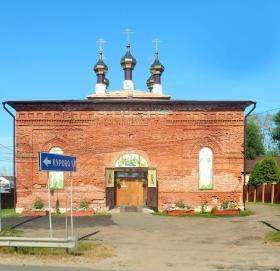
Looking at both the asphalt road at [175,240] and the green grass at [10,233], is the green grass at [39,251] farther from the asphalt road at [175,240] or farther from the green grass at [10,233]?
the green grass at [10,233]

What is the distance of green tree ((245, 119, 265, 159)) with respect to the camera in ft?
203

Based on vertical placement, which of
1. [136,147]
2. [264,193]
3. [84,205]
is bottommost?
[264,193]

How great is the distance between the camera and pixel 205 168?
85.2 ft

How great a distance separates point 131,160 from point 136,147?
75 cm

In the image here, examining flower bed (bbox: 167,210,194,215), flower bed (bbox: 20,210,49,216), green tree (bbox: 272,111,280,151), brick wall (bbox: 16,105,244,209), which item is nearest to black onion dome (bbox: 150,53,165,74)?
brick wall (bbox: 16,105,244,209)

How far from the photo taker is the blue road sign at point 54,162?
39.2 feet

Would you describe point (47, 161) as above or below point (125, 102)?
below

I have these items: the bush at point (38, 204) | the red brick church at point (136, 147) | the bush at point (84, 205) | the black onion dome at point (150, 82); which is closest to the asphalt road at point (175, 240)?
the bush at point (84, 205)

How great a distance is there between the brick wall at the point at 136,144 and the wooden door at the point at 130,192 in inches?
44.1

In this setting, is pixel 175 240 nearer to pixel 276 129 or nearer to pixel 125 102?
pixel 125 102

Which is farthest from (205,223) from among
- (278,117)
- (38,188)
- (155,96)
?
(278,117)

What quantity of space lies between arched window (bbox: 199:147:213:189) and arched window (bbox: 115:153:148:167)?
298 centimetres

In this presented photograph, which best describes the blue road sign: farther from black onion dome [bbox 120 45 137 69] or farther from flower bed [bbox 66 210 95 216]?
black onion dome [bbox 120 45 137 69]

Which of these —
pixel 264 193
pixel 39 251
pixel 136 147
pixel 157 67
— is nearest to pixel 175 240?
pixel 39 251
